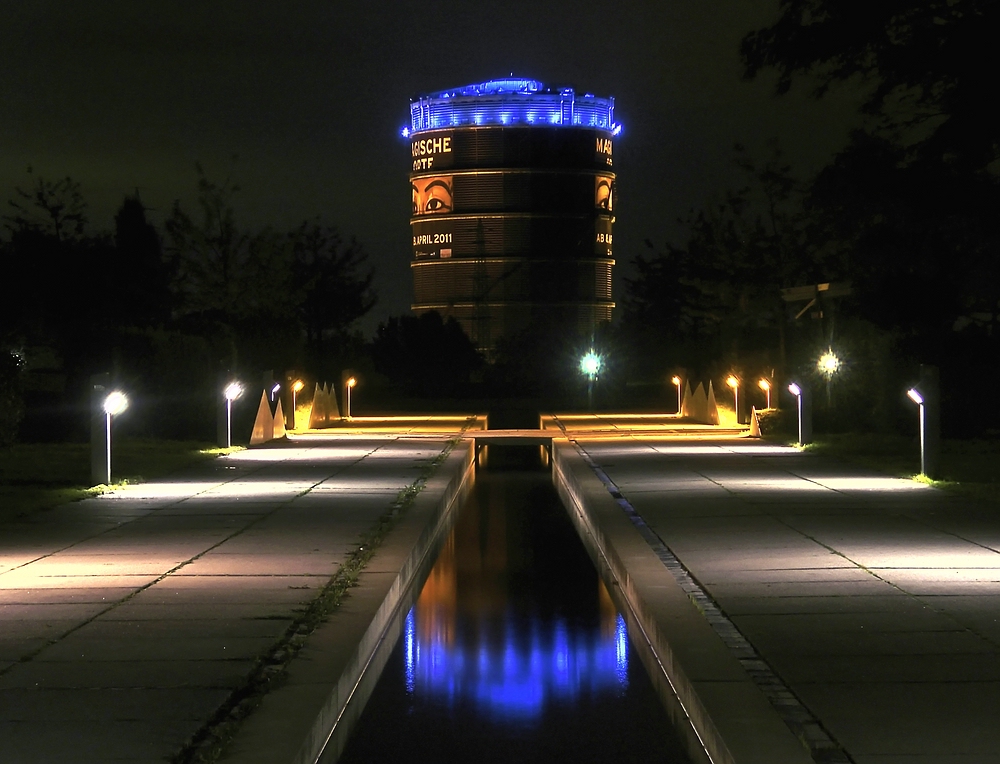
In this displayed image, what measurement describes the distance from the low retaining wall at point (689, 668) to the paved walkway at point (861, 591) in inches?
10.9

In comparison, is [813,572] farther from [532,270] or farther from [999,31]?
[532,270]

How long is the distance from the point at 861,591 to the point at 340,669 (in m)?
4.66

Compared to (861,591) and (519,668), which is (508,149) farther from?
(519,668)

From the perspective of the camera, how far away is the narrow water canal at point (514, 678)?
826 cm

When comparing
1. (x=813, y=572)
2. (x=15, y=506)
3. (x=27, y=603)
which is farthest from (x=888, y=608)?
(x=15, y=506)

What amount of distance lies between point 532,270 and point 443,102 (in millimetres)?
18950

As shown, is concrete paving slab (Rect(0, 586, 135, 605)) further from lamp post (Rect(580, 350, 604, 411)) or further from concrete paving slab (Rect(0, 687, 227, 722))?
lamp post (Rect(580, 350, 604, 411))

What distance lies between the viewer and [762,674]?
8695mm

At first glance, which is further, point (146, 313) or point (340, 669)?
point (146, 313)

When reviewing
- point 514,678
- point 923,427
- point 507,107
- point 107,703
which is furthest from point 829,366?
point 507,107

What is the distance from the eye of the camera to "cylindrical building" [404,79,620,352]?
14588 centimetres

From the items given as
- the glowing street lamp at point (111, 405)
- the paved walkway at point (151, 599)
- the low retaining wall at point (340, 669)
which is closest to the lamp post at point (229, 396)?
the glowing street lamp at point (111, 405)

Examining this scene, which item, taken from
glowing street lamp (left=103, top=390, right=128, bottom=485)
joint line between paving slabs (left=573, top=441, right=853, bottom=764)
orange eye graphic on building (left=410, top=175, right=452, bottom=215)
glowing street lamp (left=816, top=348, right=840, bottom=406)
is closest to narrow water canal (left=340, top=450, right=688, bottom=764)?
joint line between paving slabs (left=573, top=441, right=853, bottom=764)

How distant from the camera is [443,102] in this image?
490 feet
